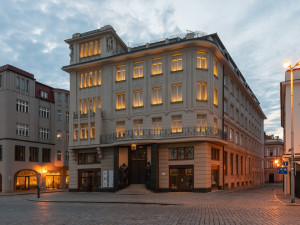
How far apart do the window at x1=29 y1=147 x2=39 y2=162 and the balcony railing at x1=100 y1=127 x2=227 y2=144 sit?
55.6 ft

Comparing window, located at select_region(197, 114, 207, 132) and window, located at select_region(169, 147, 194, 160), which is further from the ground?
window, located at select_region(197, 114, 207, 132)

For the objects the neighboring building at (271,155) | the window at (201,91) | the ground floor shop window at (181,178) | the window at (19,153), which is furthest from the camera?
the neighboring building at (271,155)

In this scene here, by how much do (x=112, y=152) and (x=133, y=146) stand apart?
3.96 meters

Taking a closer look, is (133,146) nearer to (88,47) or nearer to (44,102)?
(88,47)

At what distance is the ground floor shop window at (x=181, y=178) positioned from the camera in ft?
112

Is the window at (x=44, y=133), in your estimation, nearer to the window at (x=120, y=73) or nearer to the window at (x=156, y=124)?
the window at (x=120, y=73)

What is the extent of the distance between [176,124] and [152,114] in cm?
286

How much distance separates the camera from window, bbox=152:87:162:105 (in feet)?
120

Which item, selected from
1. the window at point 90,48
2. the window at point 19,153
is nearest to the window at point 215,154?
the window at point 90,48

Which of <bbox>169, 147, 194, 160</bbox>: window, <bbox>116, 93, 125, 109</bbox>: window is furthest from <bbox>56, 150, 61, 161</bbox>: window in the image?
<bbox>169, 147, 194, 160</bbox>: window

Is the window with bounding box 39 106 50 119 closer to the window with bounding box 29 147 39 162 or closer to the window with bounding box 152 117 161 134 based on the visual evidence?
the window with bounding box 29 147 39 162

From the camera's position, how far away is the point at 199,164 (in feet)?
110

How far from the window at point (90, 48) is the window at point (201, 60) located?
479 inches

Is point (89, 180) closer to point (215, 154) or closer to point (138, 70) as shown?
point (138, 70)
